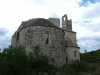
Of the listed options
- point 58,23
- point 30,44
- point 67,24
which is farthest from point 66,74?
point 67,24

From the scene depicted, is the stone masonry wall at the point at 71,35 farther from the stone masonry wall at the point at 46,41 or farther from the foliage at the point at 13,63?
the foliage at the point at 13,63

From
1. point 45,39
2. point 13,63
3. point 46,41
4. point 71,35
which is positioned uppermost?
point 71,35

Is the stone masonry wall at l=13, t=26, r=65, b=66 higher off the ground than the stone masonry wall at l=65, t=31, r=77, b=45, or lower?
lower

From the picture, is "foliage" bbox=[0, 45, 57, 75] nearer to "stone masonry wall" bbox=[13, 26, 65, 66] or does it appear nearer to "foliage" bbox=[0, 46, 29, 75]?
"foliage" bbox=[0, 46, 29, 75]

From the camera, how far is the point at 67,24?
34469 millimetres

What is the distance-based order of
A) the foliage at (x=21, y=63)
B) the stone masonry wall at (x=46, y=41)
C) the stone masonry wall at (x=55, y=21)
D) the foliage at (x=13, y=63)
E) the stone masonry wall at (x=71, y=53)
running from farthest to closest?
the stone masonry wall at (x=55, y=21)
the stone masonry wall at (x=71, y=53)
the stone masonry wall at (x=46, y=41)
the foliage at (x=21, y=63)
the foliage at (x=13, y=63)

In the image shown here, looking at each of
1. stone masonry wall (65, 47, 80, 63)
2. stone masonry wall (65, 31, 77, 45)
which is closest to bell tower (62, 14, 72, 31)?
stone masonry wall (65, 31, 77, 45)

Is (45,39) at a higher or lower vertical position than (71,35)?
lower

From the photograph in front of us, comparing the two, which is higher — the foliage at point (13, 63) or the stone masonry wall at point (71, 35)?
the stone masonry wall at point (71, 35)

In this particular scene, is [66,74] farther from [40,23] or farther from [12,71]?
[40,23]

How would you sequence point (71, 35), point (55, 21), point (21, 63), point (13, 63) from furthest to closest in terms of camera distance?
1. point (55, 21)
2. point (71, 35)
3. point (21, 63)
4. point (13, 63)

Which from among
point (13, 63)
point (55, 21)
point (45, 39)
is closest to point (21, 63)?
point (13, 63)

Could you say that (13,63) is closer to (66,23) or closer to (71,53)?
(71,53)

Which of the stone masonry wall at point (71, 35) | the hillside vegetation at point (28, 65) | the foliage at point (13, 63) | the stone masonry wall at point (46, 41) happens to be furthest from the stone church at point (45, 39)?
the stone masonry wall at point (71, 35)
